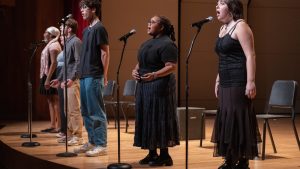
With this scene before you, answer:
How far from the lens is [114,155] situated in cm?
512

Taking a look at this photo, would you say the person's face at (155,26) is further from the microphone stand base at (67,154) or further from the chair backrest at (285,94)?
the chair backrest at (285,94)

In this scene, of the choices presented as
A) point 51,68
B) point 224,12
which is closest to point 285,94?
point 224,12

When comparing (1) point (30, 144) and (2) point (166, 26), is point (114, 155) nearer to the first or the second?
(1) point (30, 144)

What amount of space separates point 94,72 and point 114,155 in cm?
91

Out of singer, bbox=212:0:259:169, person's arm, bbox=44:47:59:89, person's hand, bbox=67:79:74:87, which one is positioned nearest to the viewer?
singer, bbox=212:0:259:169

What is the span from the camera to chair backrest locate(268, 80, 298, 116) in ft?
17.4

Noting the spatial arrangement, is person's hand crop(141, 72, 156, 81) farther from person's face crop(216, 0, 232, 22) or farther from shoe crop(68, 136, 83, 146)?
shoe crop(68, 136, 83, 146)

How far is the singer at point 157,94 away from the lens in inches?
167

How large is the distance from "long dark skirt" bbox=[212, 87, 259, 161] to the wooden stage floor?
71 cm

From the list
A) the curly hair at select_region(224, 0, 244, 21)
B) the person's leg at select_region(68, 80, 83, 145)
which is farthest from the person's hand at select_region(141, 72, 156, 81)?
the person's leg at select_region(68, 80, 83, 145)

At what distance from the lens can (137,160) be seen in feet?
15.6

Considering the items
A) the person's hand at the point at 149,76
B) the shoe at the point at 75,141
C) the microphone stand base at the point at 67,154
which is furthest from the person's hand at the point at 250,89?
the shoe at the point at 75,141

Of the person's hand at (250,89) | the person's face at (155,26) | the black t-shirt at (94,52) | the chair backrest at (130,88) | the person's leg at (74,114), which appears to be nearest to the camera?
the person's hand at (250,89)

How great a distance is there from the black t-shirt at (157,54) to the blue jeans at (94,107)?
574mm
